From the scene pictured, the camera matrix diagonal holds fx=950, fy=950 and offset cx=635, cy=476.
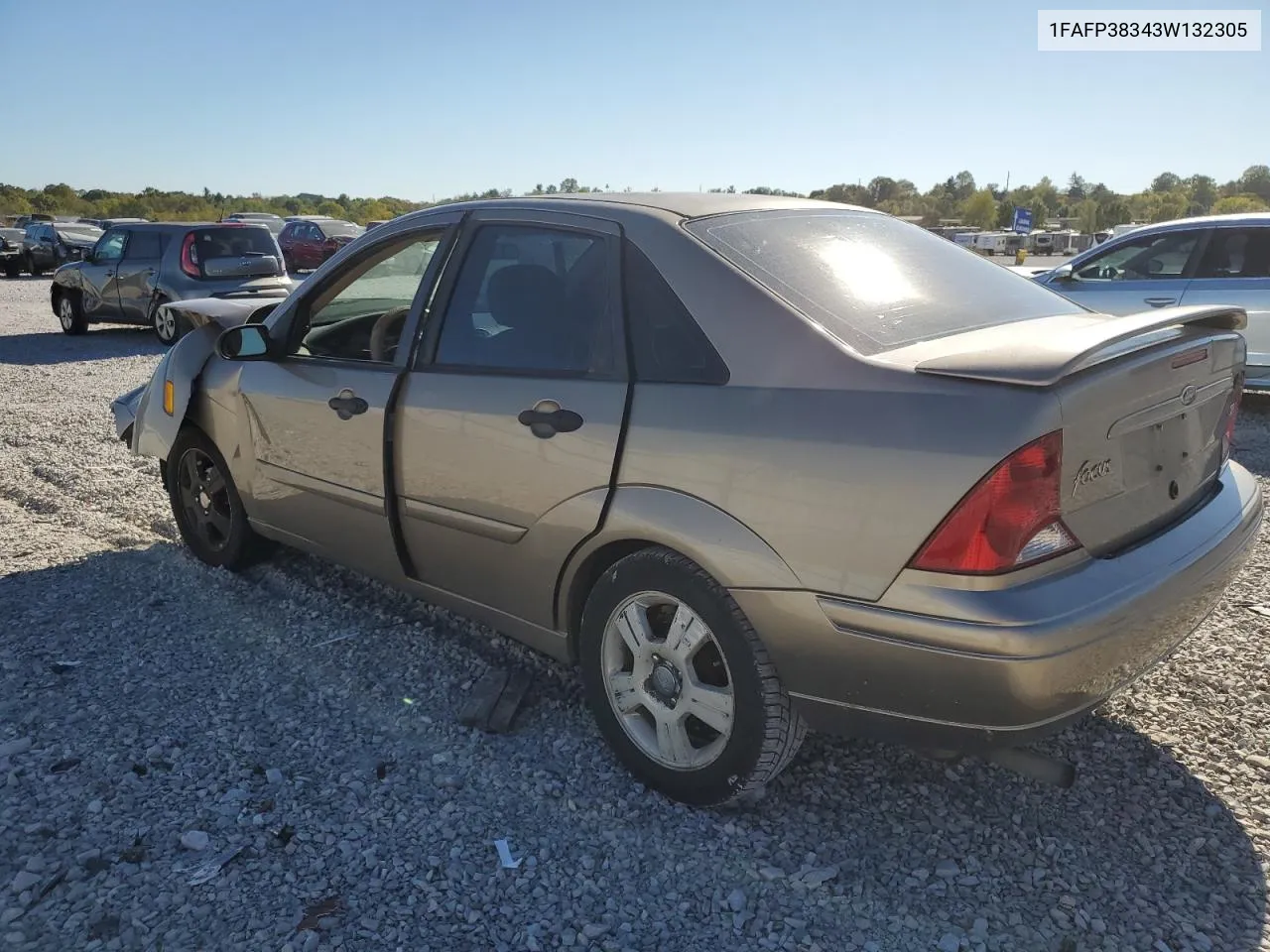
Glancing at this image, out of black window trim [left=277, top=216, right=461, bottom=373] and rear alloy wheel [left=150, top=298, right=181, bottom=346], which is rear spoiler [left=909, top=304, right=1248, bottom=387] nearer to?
black window trim [left=277, top=216, right=461, bottom=373]

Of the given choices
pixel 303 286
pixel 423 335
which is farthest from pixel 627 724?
pixel 303 286

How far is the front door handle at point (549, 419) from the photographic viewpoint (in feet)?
9.30

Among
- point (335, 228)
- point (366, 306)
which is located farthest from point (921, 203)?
point (366, 306)

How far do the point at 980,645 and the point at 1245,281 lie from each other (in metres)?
7.23

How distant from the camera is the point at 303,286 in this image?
4.01 meters

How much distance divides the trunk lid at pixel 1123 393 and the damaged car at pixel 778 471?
0.01 m

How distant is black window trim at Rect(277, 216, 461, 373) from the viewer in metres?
3.45

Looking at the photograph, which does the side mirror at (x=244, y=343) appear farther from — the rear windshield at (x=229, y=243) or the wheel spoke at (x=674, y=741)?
the rear windshield at (x=229, y=243)

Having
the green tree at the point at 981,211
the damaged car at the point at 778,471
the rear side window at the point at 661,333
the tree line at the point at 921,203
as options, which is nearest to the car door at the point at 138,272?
the damaged car at the point at 778,471

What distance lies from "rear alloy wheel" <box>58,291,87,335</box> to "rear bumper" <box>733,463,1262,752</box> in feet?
51.0

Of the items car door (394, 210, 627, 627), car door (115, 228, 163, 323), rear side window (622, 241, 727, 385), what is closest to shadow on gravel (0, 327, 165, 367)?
car door (115, 228, 163, 323)

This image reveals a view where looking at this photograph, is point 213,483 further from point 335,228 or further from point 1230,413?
point 335,228

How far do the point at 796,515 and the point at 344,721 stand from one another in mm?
1876

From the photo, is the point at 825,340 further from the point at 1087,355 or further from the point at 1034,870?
the point at 1034,870
